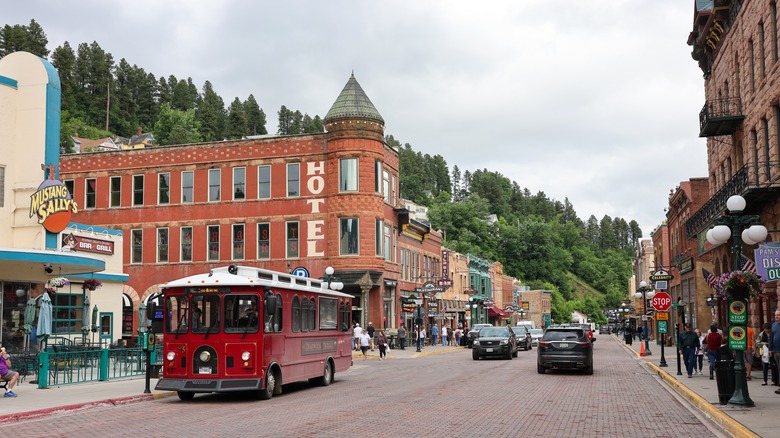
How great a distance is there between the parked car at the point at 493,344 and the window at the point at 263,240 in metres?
16.3

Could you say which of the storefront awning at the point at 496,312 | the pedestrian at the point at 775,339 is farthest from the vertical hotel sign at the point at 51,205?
the storefront awning at the point at 496,312

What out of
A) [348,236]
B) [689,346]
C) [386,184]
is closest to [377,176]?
[386,184]

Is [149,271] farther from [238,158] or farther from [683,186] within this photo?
[683,186]

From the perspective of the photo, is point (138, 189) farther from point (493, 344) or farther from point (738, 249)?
point (738, 249)

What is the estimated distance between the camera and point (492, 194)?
19162 centimetres

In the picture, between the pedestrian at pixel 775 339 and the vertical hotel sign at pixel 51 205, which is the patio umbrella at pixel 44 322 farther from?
the pedestrian at pixel 775 339

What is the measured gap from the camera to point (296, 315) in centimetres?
1972

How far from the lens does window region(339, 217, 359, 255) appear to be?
45.6 metres

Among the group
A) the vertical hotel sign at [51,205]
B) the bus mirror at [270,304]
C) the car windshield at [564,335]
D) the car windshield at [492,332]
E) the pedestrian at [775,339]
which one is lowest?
the car windshield at [492,332]

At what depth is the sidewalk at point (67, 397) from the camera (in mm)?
14859

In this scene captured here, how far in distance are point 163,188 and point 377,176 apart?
14.5 metres

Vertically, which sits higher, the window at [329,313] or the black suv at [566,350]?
the window at [329,313]

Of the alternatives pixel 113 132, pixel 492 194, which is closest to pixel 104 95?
pixel 113 132

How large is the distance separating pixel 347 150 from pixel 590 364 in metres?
23.7
